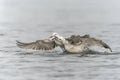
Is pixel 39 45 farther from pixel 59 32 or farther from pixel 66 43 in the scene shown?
pixel 59 32

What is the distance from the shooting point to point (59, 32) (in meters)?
24.9

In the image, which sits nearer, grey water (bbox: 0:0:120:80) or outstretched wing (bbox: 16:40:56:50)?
grey water (bbox: 0:0:120:80)

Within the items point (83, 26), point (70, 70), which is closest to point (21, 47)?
point (70, 70)

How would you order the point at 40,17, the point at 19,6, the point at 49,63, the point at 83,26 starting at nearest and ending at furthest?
the point at 49,63 → the point at 83,26 → the point at 40,17 → the point at 19,6

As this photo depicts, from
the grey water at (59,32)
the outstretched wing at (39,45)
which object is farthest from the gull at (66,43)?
the grey water at (59,32)

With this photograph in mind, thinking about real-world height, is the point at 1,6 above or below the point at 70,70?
above

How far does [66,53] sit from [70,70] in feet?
7.72

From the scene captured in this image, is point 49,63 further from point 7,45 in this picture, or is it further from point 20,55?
point 7,45

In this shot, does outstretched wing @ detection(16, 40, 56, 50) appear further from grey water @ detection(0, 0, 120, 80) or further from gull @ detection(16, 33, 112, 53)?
grey water @ detection(0, 0, 120, 80)

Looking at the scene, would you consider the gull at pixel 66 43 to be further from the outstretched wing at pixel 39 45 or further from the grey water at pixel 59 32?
the grey water at pixel 59 32

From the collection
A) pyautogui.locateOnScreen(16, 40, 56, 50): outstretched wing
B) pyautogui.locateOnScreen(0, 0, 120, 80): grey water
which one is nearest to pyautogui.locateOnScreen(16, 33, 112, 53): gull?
pyautogui.locateOnScreen(16, 40, 56, 50): outstretched wing

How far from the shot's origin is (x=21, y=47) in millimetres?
18094

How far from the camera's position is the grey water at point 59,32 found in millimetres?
15741

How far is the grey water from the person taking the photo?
1574cm
